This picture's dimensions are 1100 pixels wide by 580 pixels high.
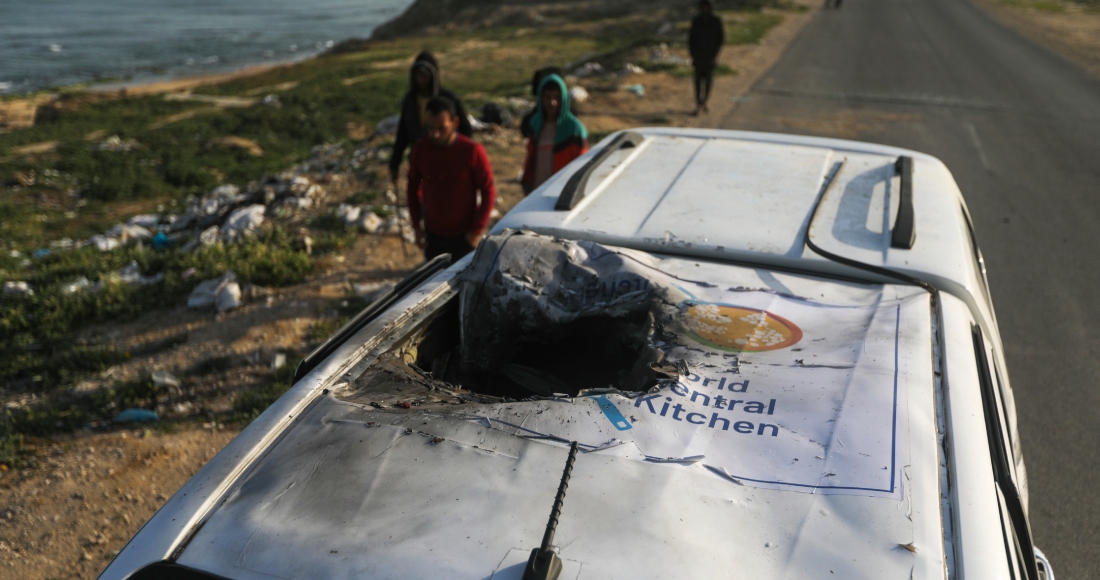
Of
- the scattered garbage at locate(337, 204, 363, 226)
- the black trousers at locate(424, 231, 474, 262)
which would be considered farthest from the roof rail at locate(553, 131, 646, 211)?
the scattered garbage at locate(337, 204, 363, 226)

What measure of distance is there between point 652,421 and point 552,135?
382 centimetres

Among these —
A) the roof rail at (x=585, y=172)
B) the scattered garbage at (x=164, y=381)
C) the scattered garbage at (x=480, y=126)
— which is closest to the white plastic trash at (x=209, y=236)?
the scattered garbage at (x=164, y=381)

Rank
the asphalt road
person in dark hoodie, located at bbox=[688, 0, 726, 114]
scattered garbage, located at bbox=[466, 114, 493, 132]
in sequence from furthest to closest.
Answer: person in dark hoodie, located at bbox=[688, 0, 726, 114] → scattered garbage, located at bbox=[466, 114, 493, 132] → the asphalt road

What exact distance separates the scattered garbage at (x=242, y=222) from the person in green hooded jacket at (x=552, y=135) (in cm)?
365

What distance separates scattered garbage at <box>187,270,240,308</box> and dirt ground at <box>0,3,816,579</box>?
0.33 feet

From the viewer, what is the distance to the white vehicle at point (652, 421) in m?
1.26

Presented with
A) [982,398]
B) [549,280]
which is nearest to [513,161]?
[549,280]

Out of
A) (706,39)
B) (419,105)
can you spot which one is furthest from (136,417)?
(706,39)

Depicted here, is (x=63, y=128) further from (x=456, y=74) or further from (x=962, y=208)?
(x=962, y=208)

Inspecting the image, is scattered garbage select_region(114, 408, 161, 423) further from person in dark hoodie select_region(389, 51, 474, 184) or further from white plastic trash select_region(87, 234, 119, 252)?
white plastic trash select_region(87, 234, 119, 252)

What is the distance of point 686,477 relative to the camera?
139 cm

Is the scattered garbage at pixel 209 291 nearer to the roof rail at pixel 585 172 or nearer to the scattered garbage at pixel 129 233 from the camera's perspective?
the scattered garbage at pixel 129 233

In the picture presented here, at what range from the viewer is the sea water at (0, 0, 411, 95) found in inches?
1314

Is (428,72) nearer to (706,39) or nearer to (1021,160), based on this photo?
(706,39)
